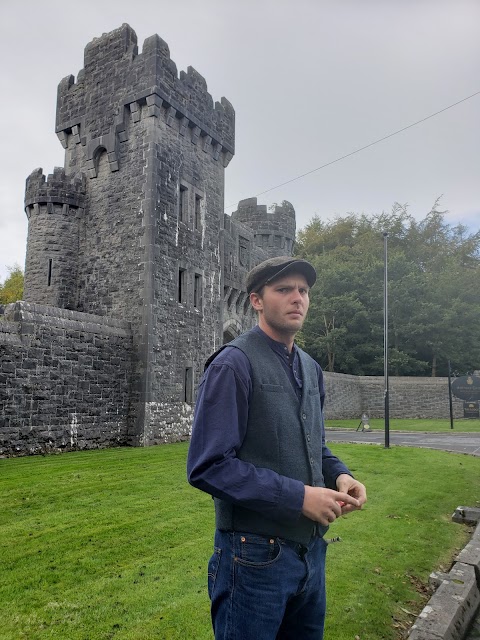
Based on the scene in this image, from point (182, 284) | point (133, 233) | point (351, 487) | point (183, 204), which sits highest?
point (183, 204)

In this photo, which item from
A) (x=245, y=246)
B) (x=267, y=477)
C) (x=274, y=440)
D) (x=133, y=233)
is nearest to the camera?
(x=267, y=477)

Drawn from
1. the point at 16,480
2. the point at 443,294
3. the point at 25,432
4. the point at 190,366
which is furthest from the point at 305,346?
the point at 16,480

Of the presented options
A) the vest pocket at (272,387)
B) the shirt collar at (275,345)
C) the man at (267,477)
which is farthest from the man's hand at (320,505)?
the shirt collar at (275,345)

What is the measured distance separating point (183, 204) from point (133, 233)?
8.50ft

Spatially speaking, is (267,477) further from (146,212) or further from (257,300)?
(146,212)

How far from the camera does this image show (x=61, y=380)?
13.9 m

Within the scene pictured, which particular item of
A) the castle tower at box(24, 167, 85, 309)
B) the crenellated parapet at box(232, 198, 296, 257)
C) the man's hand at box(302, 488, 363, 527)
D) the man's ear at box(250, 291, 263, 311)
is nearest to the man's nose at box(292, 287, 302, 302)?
the man's ear at box(250, 291, 263, 311)

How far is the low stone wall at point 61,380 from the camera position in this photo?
1259 centimetres

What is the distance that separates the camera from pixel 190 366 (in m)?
18.8

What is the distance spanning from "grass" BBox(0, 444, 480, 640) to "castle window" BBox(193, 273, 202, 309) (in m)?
10.0

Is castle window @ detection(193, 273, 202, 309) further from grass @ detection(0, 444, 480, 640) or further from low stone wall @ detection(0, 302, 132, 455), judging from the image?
grass @ detection(0, 444, 480, 640)

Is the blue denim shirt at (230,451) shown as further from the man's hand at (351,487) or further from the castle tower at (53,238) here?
the castle tower at (53,238)

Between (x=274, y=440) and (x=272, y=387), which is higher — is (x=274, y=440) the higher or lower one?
the lower one

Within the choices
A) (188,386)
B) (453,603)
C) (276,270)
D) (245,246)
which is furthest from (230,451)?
(245,246)
